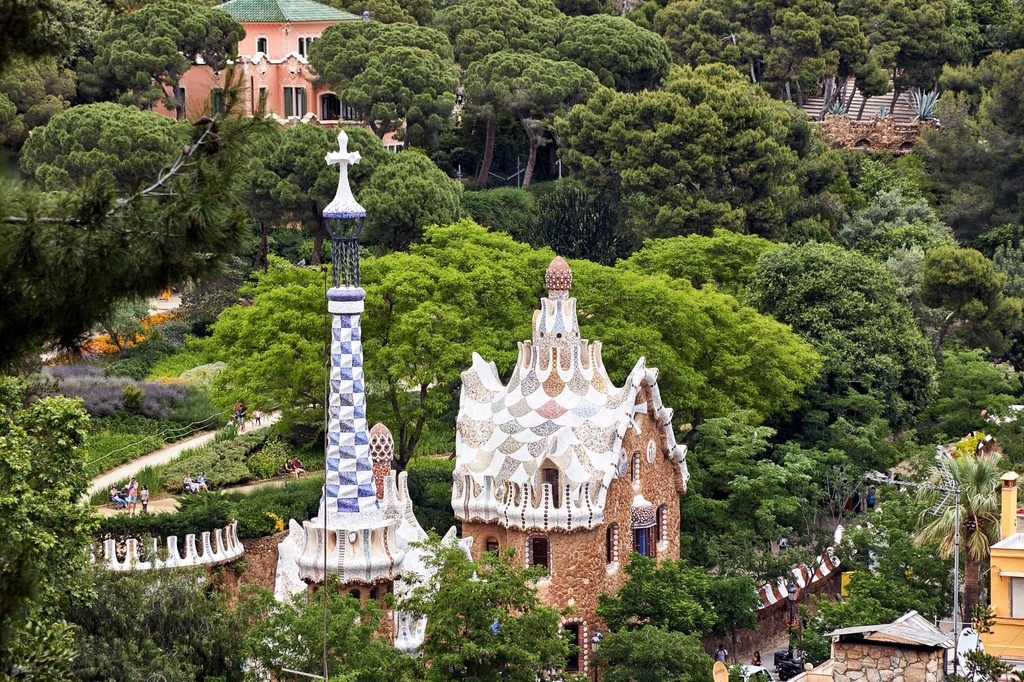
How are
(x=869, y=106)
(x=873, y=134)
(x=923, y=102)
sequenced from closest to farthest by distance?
(x=873, y=134) < (x=923, y=102) < (x=869, y=106)

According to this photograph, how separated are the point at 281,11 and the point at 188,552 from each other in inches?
1659

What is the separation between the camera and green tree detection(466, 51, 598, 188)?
78875 mm

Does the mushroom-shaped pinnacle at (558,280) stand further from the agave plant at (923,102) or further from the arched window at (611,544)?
the agave plant at (923,102)

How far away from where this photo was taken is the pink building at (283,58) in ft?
262

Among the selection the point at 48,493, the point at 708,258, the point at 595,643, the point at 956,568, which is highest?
the point at 708,258

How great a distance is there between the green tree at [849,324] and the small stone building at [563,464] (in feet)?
44.2

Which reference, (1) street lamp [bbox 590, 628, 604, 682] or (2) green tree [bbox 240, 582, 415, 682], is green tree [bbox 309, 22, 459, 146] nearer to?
(1) street lamp [bbox 590, 628, 604, 682]

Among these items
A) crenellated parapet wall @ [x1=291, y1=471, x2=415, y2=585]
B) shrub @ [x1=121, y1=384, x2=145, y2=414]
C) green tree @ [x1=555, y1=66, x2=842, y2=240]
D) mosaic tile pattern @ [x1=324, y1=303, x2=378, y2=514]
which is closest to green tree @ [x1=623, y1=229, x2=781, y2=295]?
green tree @ [x1=555, y1=66, x2=842, y2=240]

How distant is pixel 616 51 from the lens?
273 feet

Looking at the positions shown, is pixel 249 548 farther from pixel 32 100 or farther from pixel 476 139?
pixel 476 139

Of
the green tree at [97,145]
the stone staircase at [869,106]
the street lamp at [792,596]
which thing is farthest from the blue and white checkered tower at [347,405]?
the stone staircase at [869,106]

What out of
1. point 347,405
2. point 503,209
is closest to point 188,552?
point 347,405

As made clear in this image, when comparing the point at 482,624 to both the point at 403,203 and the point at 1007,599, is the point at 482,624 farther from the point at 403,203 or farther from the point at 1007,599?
the point at 403,203

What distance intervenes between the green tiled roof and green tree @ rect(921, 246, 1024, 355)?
27.1 meters
